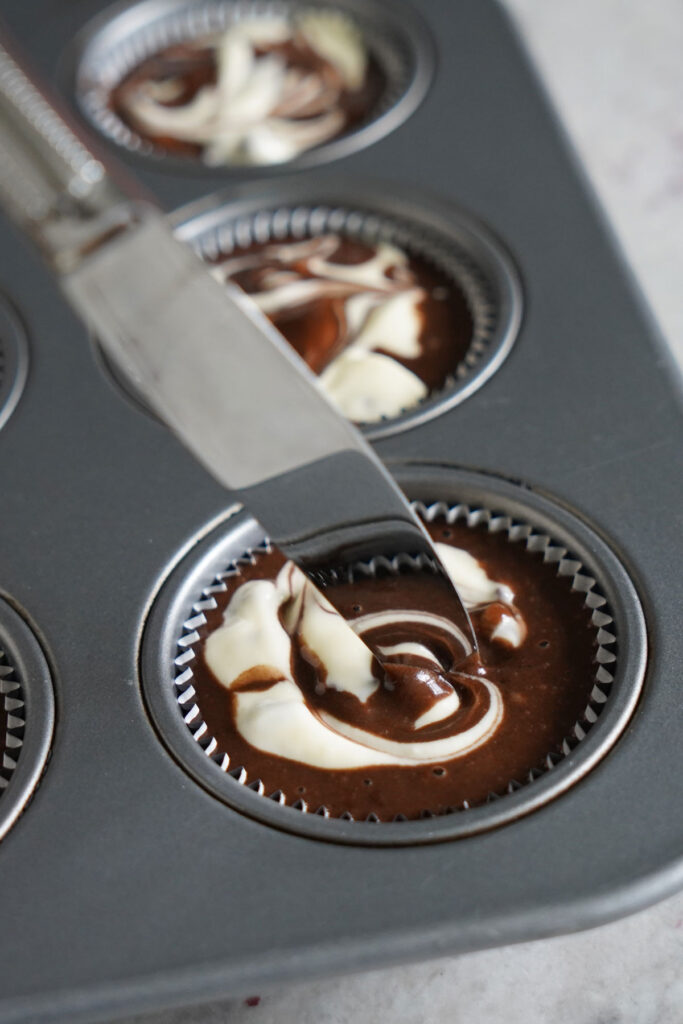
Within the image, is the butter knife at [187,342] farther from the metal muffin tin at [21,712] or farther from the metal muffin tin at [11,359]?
the metal muffin tin at [11,359]

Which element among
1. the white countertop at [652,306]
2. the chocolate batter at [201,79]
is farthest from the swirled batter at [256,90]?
the white countertop at [652,306]

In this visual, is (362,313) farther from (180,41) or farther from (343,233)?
(180,41)

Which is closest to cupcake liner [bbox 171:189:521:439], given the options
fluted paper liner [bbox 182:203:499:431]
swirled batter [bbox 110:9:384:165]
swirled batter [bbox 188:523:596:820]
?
fluted paper liner [bbox 182:203:499:431]

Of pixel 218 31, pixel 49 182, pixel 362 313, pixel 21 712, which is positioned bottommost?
pixel 362 313

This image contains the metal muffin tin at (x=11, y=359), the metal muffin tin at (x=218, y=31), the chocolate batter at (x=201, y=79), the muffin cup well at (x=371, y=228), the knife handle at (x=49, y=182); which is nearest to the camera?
the knife handle at (x=49, y=182)

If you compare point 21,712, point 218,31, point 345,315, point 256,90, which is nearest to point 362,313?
point 345,315

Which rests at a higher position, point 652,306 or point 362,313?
point 362,313

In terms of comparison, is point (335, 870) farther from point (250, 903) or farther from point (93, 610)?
point (93, 610)
